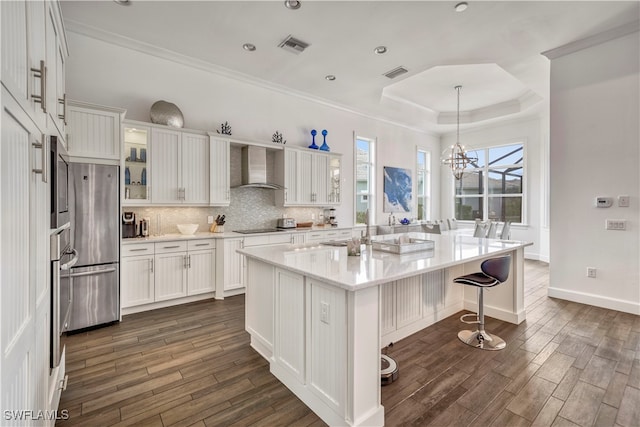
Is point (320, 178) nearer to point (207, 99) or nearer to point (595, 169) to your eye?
point (207, 99)

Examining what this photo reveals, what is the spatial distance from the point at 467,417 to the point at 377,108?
5870 mm

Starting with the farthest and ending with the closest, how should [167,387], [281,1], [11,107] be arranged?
[281,1]
[167,387]
[11,107]

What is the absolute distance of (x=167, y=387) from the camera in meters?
2.16

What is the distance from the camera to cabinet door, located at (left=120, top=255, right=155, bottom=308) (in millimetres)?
3438

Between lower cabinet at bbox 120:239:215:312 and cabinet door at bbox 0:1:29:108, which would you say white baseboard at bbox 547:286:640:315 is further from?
cabinet door at bbox 0:1:29:108

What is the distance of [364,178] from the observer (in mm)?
6910

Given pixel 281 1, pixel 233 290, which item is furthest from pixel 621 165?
pixel 233 290

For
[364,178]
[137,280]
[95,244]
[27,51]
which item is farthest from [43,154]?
[364,178]

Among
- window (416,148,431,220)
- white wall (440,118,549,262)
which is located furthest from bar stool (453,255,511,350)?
window (416,148,431,220)

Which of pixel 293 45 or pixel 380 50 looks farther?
pixel 380 50

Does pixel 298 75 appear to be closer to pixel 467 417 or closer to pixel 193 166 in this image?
pixel 193 166

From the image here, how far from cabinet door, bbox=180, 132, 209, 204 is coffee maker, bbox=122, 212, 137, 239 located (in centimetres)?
65

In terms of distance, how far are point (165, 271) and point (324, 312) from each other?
275 centimetres

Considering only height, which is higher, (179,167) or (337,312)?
(179,167)
